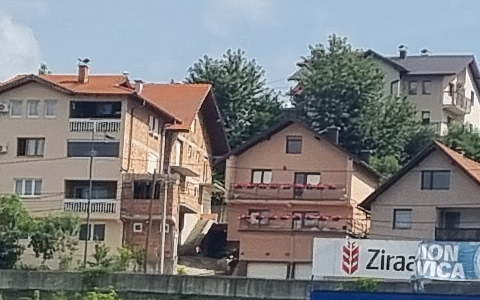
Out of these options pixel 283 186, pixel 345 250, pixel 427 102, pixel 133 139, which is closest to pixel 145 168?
Result: pixel 133 139

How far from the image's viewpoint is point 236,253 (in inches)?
2194

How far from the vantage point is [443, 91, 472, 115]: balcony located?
254 feet

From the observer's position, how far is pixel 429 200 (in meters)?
51.6

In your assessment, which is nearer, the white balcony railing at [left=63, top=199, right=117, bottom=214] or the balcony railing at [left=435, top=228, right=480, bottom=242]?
the balcony railing at [left=435, top=228, right=480, bottom=242]

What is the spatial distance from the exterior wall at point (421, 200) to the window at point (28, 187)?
515 inches

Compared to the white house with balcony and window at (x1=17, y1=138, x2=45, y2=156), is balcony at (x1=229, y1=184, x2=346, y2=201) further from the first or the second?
window at (x1=17, y1=138, x2=45, y2=156)

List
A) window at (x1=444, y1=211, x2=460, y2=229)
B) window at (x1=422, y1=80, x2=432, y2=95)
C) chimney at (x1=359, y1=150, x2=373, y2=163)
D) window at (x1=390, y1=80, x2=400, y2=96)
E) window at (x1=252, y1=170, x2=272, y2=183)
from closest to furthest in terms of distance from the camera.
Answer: window at (x1=444, y1=211, x2=460, y2=229) → window at (x1=252, y1=170, x2=272, y2=183) → chimney at (x1=359, y1=150, x2=373, y2=163) → window at (x1=390, y1=80, x2=400, y2=96) → window at (x1=422, y1=80, x2=432, y2=95)

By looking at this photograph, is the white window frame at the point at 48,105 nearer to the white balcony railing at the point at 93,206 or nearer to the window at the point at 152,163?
the white balcony railing at the point at 93,206

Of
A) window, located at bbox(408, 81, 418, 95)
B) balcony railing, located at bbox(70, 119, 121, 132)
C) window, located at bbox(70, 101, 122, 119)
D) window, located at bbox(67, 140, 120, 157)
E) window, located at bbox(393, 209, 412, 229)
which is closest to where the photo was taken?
window, located at bbox(393, 209, 412, 229)

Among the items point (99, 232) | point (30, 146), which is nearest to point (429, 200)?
point (99, 232)

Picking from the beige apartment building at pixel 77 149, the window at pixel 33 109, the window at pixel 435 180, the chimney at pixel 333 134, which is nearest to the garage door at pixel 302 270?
the beige apartment building at pixel 77 149

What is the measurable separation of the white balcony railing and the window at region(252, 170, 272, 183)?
7.49 metres

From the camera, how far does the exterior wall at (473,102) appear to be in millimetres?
80562

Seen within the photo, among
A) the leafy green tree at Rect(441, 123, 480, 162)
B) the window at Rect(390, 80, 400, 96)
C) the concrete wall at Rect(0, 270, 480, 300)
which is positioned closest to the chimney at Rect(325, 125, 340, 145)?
the leafy green tree at Rect(441, 123, 480, 162)
